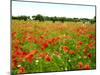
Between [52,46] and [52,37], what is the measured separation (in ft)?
0.36

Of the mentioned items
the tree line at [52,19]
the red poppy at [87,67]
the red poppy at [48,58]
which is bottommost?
the red poppy at [87,67]

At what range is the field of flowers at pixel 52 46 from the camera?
2.60 metres

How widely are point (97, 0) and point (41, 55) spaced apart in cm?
106

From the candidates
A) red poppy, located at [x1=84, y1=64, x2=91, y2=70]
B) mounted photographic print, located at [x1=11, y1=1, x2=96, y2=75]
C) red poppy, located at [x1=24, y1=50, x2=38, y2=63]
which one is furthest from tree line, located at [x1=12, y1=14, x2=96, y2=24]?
red poppy, located at [x1=84, y1=64, x2=91, y2=70]

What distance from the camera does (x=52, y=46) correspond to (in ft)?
9.07

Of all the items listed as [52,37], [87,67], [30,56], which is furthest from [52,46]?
[87,67]

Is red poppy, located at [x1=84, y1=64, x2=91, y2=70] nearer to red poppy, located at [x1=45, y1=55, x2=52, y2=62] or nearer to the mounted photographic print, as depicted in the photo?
the mounted photographic print

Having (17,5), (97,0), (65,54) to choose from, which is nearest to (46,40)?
(65,54)

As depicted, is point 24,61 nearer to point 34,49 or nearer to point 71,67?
point 34,49

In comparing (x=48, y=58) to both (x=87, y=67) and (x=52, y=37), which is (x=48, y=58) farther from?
(x=87, y=67)

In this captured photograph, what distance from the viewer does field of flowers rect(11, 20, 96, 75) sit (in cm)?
260

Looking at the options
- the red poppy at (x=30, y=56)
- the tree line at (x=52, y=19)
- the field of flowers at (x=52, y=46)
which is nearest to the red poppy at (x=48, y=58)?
the field of flowers at (x=52, y=46)

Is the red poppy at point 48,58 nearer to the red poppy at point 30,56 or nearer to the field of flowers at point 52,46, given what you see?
the field of flowers at point 52,46

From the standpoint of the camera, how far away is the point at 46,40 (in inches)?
108
